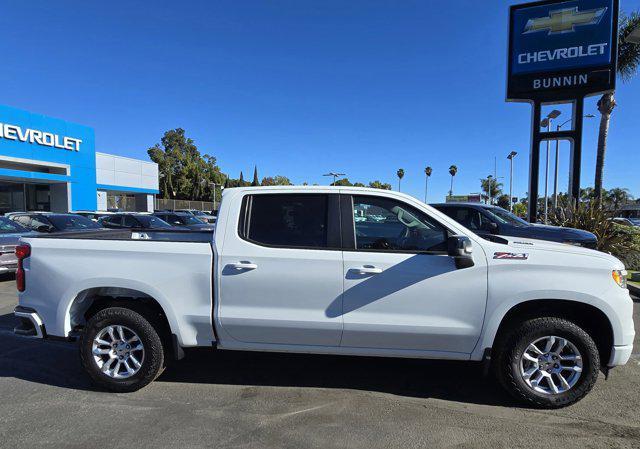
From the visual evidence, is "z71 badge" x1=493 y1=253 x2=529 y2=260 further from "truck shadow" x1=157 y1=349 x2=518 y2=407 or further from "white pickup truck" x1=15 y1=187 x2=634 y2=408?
"truck shadow" x1=157 y1=349 x2=518 y2=407

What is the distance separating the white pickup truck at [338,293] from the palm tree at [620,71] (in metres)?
18.8

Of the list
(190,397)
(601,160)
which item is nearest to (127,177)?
(601,160)

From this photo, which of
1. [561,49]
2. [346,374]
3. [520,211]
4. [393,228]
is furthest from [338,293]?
[520,211]

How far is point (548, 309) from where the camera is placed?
144 inches

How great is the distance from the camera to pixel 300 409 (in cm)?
361

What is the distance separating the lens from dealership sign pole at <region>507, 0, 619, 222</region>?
50.4 feet

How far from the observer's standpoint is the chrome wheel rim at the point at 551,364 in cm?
358

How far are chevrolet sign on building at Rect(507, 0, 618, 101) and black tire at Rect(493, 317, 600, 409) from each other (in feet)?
51.1

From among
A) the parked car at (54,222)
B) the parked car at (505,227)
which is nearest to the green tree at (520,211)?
the parked car at (505,227)

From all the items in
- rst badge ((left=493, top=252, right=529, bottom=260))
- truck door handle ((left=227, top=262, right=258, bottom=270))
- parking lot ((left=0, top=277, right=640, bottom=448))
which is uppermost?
rst badge ((left=493, top=252, right=529, bottom=260))

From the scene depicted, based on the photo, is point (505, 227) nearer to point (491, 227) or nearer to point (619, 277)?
point (491, 227)

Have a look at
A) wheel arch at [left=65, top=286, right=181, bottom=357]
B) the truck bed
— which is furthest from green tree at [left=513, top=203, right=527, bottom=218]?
wheel arch at [left=65, top=286, right=181, bottom=357]

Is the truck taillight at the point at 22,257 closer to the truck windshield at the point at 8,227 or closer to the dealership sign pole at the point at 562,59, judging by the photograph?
the truck windshield at the point at 8,227

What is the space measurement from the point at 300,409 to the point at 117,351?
1.81m
